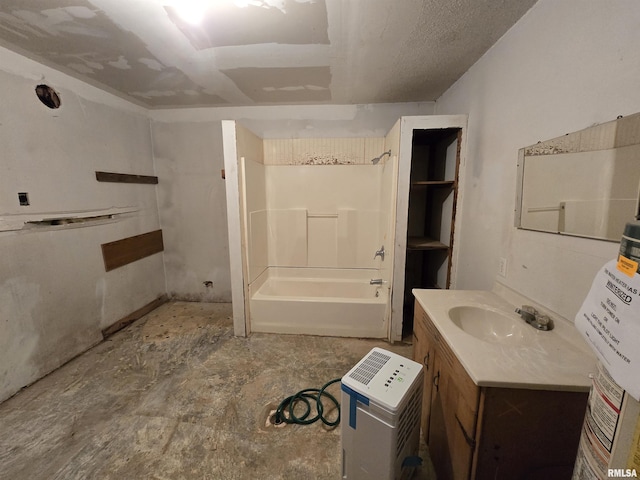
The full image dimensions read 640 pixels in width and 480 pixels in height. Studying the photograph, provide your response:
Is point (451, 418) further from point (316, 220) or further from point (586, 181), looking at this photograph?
point (316, 220)

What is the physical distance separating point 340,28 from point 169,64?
55.6 inches

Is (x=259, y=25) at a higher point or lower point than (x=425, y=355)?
higher

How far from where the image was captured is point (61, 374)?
1.97 meters

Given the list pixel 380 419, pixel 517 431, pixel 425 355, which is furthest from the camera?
pixel 425 355

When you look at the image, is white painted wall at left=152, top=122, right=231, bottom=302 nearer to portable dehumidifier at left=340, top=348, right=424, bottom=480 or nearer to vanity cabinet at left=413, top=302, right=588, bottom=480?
portable dehumidifier at left=340, top=348, right=424, bottom=480

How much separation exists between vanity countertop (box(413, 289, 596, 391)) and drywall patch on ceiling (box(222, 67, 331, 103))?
2152 mm

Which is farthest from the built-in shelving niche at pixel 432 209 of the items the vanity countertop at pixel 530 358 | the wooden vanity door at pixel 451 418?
the wooden vanity door at pixel 451 418

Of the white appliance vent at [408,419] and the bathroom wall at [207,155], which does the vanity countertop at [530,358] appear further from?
the bathroom wall at [207,155]

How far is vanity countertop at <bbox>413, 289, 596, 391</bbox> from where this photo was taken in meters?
0.79

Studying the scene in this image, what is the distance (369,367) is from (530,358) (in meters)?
0.62

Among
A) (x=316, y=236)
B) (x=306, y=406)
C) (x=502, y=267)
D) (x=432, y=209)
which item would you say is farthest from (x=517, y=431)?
(x=316, y=236)

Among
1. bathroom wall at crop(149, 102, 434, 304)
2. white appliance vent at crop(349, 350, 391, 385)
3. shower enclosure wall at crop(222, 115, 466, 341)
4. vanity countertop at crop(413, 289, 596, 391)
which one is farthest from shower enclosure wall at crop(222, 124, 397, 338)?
vanity countertop at crop(413, 289, 596, 391)

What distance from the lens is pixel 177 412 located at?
1626 millimetres

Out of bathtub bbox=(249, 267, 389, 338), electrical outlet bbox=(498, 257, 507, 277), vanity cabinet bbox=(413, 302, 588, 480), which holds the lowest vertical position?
bathtub bbox=(249, 267, 389, 338)
